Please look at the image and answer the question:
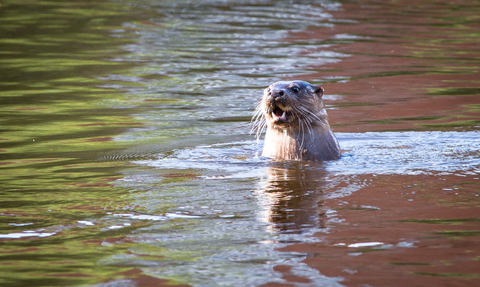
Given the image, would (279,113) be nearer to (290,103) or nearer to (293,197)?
(290,103)

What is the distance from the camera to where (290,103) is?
22.3 ft

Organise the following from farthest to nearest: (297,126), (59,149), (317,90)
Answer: (59,149) → (317,90) → (297,126)

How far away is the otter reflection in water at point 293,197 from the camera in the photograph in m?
4.69

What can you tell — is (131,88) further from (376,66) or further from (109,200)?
(109,200)

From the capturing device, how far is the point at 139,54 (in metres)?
14.0

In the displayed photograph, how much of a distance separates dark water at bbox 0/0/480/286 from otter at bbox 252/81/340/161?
0.82 feet

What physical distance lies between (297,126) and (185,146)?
132 centimetres

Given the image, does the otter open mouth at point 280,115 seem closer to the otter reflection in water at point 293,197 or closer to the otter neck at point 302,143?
the otter neck at point 302,143

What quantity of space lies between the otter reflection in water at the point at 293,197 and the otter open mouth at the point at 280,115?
44 cm

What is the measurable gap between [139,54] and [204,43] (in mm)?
1925

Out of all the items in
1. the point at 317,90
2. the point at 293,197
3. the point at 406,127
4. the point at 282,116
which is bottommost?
the point at 293,197

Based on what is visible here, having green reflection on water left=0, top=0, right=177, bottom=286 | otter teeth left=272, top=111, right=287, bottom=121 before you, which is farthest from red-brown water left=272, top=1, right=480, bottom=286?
green reflection on water left=0, top=0, right=177, bottom=286

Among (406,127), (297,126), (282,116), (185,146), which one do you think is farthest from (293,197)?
(406,127)

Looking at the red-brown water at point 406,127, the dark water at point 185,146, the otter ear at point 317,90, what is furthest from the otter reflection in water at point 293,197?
the otter ear at point 317,90
